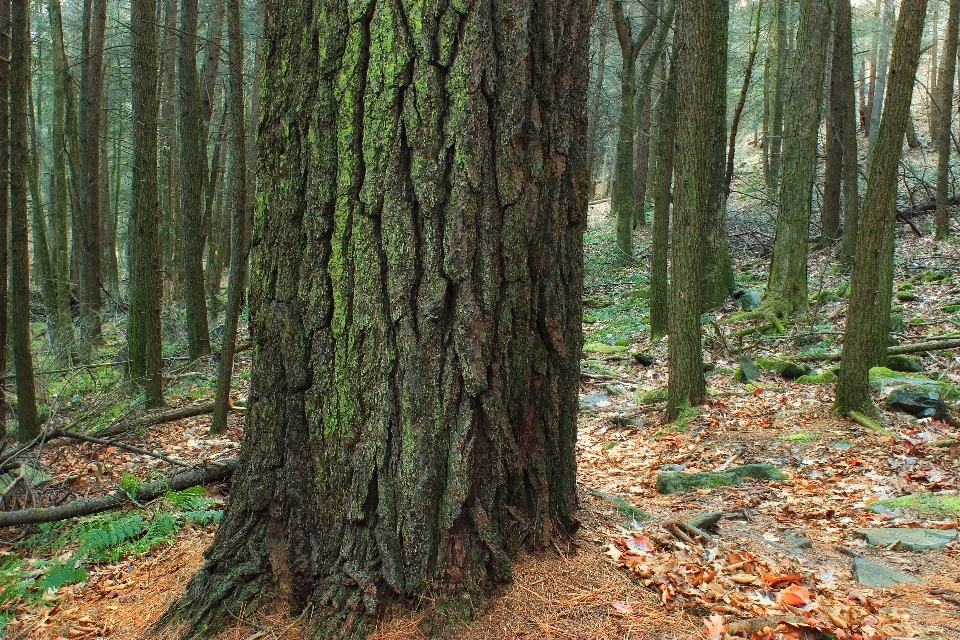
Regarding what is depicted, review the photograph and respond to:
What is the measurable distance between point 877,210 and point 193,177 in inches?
325

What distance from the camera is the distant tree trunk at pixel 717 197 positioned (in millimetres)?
10125

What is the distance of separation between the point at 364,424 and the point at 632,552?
1250 millimetres

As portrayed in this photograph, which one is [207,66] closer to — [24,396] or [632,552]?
[24,396]

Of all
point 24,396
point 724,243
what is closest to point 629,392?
A: point 724,243

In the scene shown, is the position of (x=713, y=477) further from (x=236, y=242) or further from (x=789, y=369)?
(x=236, y=242)

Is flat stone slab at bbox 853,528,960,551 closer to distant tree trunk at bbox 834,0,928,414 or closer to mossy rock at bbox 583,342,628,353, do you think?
distant tree trunk at bbox 834,0,928,414

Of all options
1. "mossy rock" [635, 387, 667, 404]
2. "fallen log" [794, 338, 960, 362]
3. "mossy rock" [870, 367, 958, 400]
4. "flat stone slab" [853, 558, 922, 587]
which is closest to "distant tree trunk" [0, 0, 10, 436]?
"mossy rock" [635, 387, 667, 404]

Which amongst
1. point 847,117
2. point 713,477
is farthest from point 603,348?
point 847,117

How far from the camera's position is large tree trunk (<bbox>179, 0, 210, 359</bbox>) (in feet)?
28.7

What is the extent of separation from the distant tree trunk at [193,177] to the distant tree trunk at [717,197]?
7387 millimetres

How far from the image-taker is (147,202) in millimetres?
7172

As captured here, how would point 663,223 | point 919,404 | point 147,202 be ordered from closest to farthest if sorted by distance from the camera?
point 919,404
point 147,202
point 663,223

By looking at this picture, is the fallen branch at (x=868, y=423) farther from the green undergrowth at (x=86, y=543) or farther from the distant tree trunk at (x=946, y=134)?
the distant tree trunk at (x=946, y=134)

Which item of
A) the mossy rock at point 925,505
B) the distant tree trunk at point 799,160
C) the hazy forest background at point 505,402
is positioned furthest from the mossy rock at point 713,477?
the distant tree trunk at point 799,160
